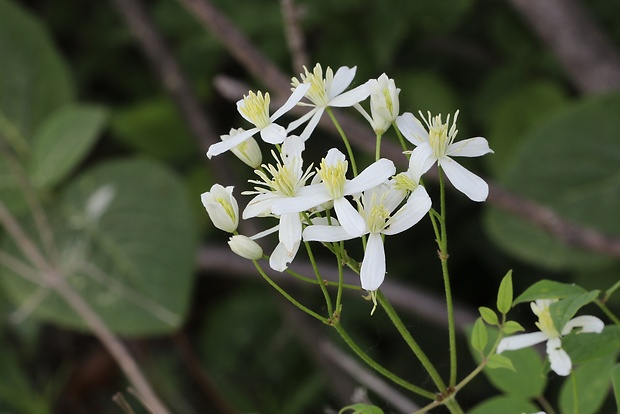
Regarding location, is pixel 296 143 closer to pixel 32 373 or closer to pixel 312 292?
pixel 312 292

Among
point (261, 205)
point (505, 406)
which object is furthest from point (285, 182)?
point (505, 406)

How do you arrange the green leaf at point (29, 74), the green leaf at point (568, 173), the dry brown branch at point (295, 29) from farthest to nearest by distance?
the green leaf at point (29, 74), the green leaf at point (568, 173), the dry brown branch at point (295, 29)

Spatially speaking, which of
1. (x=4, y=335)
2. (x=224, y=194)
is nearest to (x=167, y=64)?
(x=4, y=335)

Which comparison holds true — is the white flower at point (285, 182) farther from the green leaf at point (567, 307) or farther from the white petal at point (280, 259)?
the green leaf at point (567, 307)

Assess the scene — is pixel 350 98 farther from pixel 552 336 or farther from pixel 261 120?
pixel 552 336

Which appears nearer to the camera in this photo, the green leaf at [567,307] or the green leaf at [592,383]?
the green leaf at [567,307]

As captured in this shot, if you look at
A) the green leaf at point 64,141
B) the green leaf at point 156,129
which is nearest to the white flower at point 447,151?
the green leaf at point 64,141
